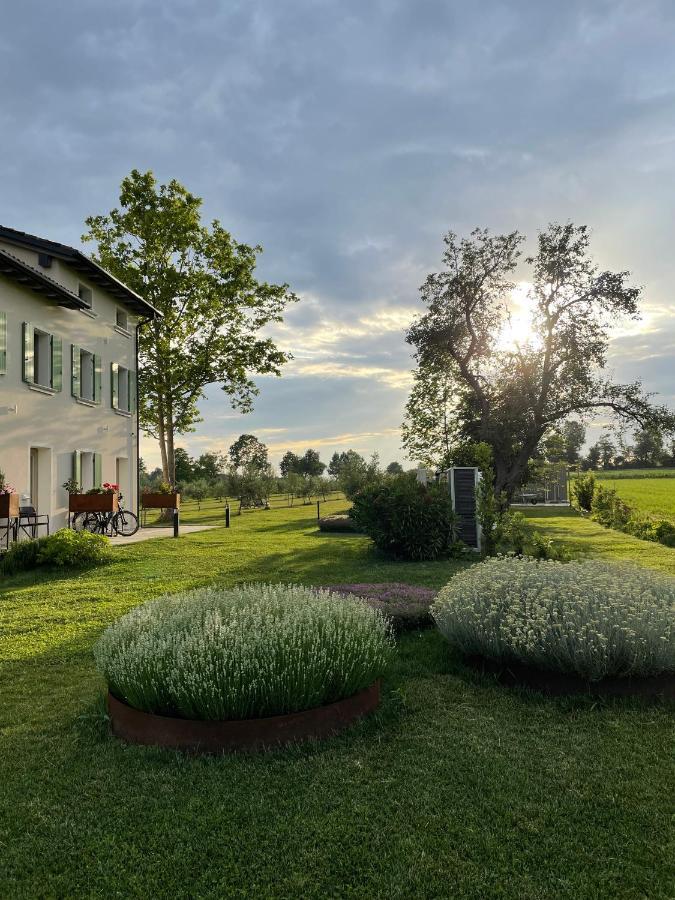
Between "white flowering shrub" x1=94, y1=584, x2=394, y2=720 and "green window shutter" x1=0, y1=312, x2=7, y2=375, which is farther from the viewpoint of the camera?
"green window shutter" x1=0, y1=312, x2=7, y2=375

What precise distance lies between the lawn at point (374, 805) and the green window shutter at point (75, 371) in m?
13.3

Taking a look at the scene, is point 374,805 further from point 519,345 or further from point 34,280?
point 519,345

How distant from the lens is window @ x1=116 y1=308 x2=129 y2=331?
65.3 ft

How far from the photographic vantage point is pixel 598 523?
926 inches

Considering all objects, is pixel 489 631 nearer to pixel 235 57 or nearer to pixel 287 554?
pixel 287 554

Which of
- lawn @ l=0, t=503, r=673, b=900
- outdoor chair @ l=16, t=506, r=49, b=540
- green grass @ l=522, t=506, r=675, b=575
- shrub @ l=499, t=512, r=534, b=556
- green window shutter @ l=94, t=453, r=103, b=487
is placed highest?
green window shutter @ l=94, t=453, r=103, b=487

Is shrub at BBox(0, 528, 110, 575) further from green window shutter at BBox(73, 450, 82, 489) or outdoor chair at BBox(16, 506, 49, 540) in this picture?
green window shutter at BBox(73, 450, 82, 489)

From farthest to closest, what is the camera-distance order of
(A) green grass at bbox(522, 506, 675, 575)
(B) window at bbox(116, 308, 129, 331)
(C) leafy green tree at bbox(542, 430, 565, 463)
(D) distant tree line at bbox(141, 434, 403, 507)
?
(D) distant tree line at bbox(141, 434, 403, 507) → (C) leafy green tree at bbox(542, 430, 565, 463) → (B) window at bbox(116, 308, 129, 331) → (A) green grass at bbox(522, 506, 675, 575)

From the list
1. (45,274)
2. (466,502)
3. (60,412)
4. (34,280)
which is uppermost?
(45,274)

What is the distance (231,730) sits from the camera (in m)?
3.33

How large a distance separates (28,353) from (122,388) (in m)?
5.72

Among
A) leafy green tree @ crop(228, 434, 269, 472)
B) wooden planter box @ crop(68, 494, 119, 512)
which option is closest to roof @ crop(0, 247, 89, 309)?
wooden planter box @ crop(68, 494, 119, 512)

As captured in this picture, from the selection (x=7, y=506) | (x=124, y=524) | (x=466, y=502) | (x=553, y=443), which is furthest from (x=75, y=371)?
(x=553, y=443)

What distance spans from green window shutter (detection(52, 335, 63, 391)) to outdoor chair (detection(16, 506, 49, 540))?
3.40 meters
